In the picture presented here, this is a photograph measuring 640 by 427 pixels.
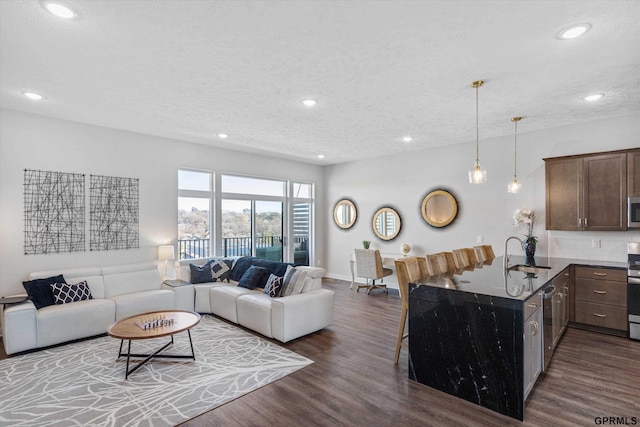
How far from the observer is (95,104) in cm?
389

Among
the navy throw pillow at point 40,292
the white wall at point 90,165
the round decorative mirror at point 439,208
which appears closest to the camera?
the navy throw pillow at point 40,292

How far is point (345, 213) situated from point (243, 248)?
2.61m

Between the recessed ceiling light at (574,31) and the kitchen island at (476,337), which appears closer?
the recessed ceiling light at (574,31)

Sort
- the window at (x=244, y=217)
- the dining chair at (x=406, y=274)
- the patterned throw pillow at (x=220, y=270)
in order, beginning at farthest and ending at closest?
the window at (x=244, y=217)
the patterned throw pillow at (x=220, y=270)
the dining chair at (x=406, y=274)

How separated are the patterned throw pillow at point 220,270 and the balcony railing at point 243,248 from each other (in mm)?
618

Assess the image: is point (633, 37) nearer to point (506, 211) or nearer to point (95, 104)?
point (506, 211)

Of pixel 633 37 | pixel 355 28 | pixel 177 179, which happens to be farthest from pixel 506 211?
pixel 177 179

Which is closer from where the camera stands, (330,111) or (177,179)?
(330,111)

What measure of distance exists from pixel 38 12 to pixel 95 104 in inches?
77.2

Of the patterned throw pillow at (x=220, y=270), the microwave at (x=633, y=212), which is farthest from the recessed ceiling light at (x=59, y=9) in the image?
the microwave at (x=633, y=212)

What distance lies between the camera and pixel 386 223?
23.2 ft

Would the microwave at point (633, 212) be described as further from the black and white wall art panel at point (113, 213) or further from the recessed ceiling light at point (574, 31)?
the black and white wall art panel at point (113, 213)

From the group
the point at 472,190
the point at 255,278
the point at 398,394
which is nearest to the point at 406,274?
the point at 398,394

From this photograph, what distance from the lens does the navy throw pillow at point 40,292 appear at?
12.4 ft
